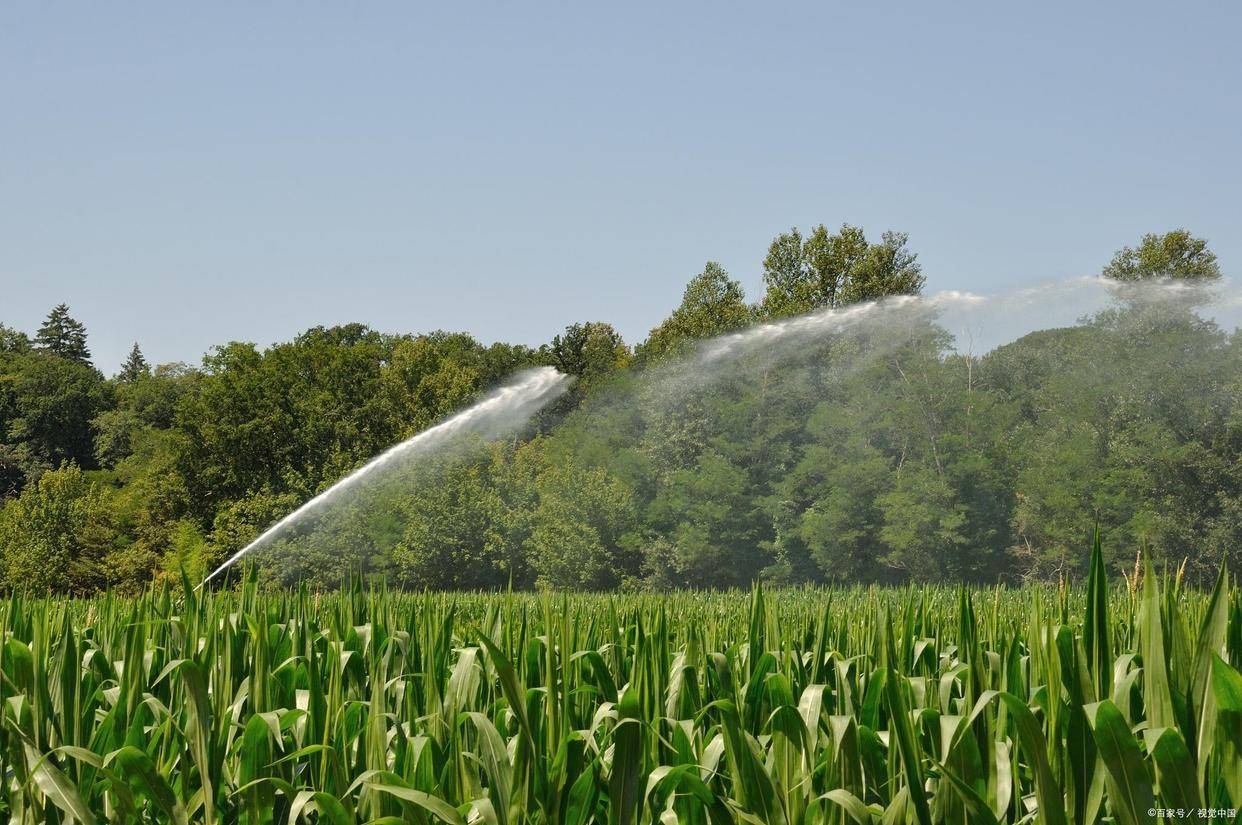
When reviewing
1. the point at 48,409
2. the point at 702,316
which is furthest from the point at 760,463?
the point at 48,409

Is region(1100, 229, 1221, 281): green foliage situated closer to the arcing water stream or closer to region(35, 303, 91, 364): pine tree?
the arcing water stream

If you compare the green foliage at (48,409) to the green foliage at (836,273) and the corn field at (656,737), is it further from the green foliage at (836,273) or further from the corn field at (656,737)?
the corn field at (656,737)

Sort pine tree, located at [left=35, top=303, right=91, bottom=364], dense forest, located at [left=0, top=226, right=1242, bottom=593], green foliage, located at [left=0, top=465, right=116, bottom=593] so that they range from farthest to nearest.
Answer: pine tree, located at [left=35, top=303, right=91, bottom=364] < green foliage, located at [left=0, top=465, right=116, bottom=593] < dense forest, located at [left=0, top=226, right=1242, bottom=593]

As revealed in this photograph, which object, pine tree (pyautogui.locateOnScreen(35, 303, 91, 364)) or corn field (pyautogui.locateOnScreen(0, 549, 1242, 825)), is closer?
corn field (pyautogui.locateOnScreen(0, 549, 1242, 825))

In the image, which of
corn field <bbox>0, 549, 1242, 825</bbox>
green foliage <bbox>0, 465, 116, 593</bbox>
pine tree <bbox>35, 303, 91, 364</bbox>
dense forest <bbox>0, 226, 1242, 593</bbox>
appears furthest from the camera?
pine tree <bbox>35, 303, 91, 364</bbox>

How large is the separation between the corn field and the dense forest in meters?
29.1

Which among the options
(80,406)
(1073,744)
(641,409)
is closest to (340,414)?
(641,409)

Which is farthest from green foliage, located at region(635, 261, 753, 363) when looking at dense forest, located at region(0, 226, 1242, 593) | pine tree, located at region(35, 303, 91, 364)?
pine tree, located at region(35, 303, 91, 364)

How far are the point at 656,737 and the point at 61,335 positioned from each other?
13666 cm

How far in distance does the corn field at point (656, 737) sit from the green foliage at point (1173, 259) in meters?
50.5

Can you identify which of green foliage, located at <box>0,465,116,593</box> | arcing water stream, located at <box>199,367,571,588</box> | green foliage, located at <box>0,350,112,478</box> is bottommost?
green foliage, located at <box>0,465,116,593</box>

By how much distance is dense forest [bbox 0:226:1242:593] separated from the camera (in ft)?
130

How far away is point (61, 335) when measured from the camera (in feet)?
405

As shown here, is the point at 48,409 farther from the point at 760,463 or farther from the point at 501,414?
the point at 760,463
